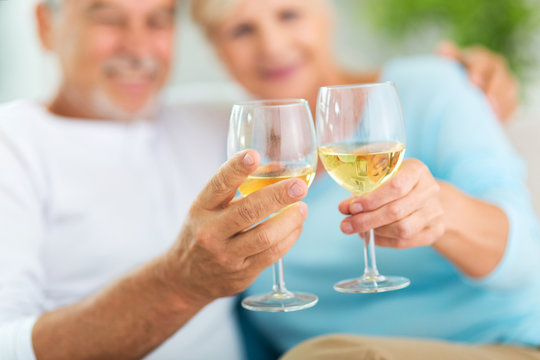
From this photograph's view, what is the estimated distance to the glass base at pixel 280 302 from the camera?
1.07 meters

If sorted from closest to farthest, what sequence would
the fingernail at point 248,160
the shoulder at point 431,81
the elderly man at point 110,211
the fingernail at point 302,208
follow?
the fingernail at point 248,160 < the fingernail at point 302,208 < the elderly man at point 110,211 < the shoulder at point 431,81

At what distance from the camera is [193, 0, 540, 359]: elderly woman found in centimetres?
133

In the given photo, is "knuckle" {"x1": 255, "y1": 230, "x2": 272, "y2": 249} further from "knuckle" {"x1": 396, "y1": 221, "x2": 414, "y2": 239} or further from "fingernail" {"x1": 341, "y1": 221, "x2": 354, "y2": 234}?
"knuckle" {"x1": 396, "y1": 221, "x2": 414, "y2": 239}

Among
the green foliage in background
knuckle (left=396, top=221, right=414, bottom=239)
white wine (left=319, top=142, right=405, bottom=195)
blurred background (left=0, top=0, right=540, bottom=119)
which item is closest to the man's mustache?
blurred background (left=0, top=0, right=540, bottom=119)

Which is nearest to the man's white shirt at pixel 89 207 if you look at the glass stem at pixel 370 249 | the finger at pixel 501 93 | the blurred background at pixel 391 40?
the blurred background at pixel 391 40

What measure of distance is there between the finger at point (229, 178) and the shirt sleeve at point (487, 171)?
2.54 ft

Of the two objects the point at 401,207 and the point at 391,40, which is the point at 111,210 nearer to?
the point at 401,207

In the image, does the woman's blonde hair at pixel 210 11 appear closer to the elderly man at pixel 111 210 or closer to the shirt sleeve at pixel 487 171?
the elderly man at pixel 111 210

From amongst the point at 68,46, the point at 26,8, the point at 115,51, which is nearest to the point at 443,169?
the point at 115,51

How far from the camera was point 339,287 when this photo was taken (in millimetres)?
1117

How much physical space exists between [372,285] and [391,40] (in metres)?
3.75

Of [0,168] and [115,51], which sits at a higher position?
[115,51]

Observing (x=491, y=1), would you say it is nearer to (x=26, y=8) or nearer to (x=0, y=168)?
(x=26, y=8)

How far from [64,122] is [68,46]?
0.25 m
